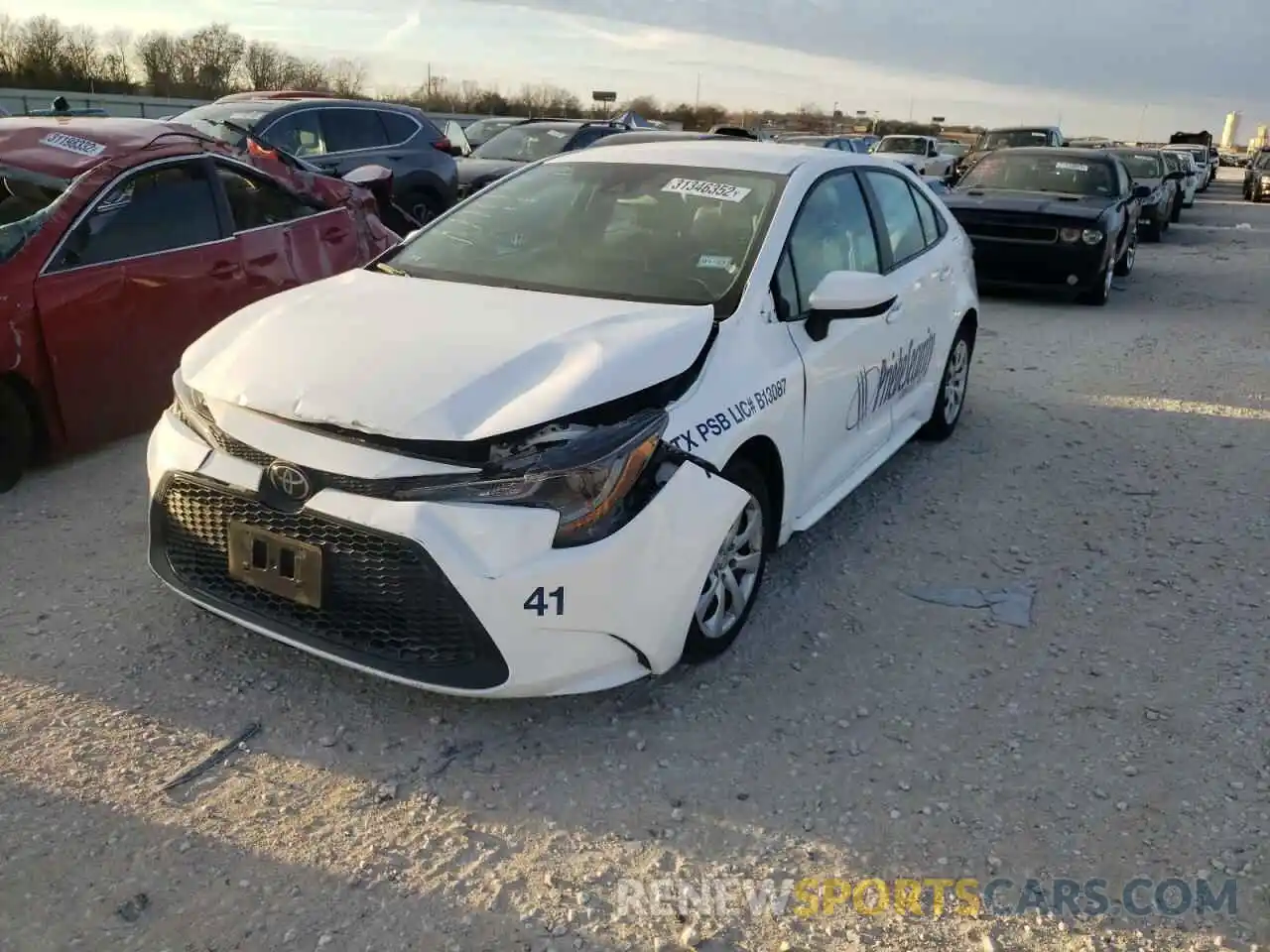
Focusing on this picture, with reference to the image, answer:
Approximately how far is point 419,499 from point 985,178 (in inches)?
415

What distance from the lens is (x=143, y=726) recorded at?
3.01 metres

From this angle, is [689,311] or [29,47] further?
[29,47]

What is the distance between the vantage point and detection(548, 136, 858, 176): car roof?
4.29m

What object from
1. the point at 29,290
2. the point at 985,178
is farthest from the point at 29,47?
the point at 29,290

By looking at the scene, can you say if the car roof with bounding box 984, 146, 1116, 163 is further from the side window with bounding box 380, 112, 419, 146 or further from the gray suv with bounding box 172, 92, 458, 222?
the side window with bounding box 380, 112, 419, 146

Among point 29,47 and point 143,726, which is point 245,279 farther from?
point 29,47

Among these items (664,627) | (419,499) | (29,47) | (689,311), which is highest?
(29,47)

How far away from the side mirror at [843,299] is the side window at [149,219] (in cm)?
320

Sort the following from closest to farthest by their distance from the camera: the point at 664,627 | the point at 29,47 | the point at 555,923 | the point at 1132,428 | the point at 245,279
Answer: the point at 555,923 < the point at 664,627 < the point at 245,279 < the point at 1132,428 < the point at 29,47

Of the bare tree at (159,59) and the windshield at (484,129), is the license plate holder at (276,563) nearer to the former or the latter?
the windshield at (484,129)

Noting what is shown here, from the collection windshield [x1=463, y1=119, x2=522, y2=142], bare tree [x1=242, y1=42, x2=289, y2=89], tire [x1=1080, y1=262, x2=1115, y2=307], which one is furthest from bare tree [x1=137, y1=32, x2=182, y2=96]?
tire [x1=1080, y1=262, x2=1115, y2=307]

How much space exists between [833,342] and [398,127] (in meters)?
9.04

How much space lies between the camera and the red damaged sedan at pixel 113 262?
4504mm

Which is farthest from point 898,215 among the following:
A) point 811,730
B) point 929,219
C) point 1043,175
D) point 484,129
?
point 484,129
